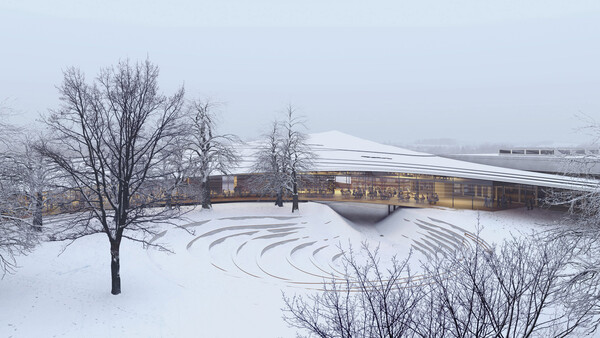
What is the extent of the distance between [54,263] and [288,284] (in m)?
10.2

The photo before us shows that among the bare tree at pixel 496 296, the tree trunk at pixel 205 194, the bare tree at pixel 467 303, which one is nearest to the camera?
the bare tree at pixel 467 303

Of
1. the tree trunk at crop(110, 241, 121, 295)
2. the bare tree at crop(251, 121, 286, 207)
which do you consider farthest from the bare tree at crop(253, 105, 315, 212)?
the tree trunk at crop(110, 241, 121, 295)

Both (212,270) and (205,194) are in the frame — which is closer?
(212,270)

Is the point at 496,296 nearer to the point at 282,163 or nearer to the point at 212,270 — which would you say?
the point at 212,270

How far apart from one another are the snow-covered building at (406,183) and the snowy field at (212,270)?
1.96 meters

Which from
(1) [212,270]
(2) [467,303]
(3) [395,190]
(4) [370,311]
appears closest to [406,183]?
(3) [395,190]

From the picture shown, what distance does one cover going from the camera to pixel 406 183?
3039 centimetres

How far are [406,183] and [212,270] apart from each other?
20037 mm

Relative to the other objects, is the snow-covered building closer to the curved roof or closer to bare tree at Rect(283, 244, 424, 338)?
the curved roof

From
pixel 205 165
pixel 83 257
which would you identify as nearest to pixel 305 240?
pixel 205 165

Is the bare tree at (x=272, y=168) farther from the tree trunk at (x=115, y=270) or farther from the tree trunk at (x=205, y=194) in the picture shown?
the tree trunk at (x=115, y=270)

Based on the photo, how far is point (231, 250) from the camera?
19797 mm

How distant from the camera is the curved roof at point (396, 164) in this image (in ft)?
77.2

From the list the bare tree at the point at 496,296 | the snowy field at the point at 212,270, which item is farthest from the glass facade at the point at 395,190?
the bare tree at the point at 496,296
